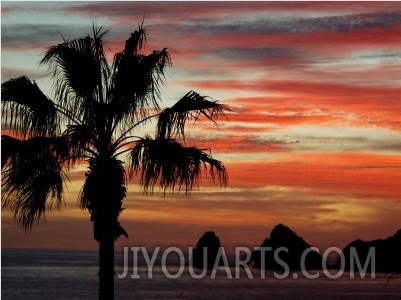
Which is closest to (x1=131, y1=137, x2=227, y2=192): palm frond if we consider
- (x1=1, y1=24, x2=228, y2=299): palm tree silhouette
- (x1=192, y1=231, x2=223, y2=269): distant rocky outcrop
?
(x1=1, y1=24, x2=228, y2=299): palm tree silhouette

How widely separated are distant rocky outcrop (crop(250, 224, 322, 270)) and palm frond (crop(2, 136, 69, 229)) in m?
119

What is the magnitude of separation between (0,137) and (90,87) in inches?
73.0

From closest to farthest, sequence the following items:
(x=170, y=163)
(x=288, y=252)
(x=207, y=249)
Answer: (x=170, y=163), (x=207, y=249), (x=288, y=252)

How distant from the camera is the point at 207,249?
448ft

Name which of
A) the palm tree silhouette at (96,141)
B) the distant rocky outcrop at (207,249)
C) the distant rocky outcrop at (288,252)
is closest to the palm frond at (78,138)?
the palm tree silhouette at (96,141)

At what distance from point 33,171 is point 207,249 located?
4752 inches

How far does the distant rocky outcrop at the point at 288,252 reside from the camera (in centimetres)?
13600

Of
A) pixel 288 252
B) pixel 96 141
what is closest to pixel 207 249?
pixel 288 252

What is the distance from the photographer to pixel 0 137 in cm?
1678

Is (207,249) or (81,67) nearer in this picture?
(81,67)

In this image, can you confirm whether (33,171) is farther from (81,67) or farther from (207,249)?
(207,249)

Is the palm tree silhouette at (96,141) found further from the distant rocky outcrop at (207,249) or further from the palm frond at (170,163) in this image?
the distant rocky outcrop at (207,249)

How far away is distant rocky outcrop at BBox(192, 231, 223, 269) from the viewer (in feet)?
438

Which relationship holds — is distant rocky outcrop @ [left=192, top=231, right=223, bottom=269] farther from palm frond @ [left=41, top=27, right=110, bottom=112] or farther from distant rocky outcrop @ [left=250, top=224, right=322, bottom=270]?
palm frond @ [left=41, top=27, right=110, bottom=112]
